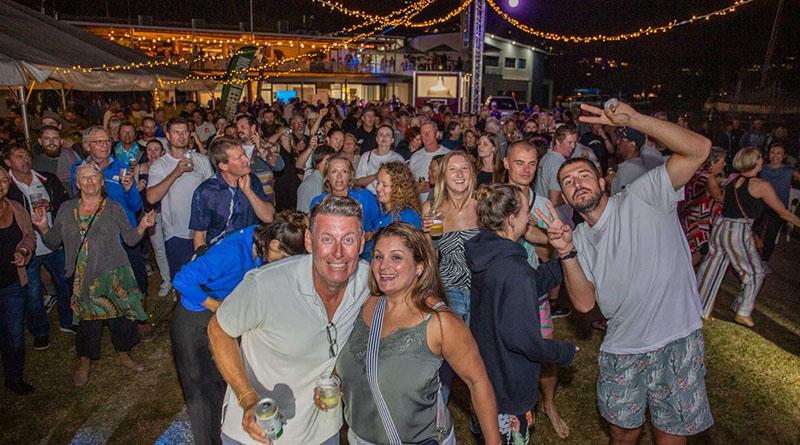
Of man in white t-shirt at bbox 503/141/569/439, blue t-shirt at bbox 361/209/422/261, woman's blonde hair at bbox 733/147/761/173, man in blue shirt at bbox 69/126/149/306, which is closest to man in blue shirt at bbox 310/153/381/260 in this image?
blue t-shirt at bbox 361/209/422/261

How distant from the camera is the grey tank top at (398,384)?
2170 millimetres

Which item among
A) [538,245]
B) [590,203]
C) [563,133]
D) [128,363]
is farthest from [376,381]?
[563,133]

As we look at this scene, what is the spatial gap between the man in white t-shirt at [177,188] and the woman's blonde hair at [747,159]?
567cm

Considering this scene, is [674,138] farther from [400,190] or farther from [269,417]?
[269,417]

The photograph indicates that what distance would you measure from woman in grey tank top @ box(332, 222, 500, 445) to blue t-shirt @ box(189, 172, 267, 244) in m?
2.34

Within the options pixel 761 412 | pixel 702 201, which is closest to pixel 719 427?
pixel 761 412

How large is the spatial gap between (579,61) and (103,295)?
71.1 meters

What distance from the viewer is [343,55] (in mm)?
38750

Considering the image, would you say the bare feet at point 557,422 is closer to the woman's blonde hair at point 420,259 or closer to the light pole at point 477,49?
the woman's blonde hair at point 420,259

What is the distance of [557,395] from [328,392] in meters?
2.94

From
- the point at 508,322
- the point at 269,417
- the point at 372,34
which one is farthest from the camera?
the point at 372,34

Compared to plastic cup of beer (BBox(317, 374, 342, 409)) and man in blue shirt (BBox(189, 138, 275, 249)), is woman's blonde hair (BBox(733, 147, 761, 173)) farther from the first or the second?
plastic cup of beer (BBox(317, 374, 342, 409))

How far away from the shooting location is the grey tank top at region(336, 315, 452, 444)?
217cm

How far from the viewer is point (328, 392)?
86.8 inches
